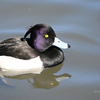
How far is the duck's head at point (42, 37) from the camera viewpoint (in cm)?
460

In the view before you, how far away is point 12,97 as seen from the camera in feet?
12.8

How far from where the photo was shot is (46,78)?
4.59 m

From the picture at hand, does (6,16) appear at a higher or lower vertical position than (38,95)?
higher

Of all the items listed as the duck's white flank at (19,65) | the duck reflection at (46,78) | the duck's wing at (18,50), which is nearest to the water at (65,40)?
the duck reflection at (46,78)

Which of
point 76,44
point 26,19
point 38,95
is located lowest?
point 38,95

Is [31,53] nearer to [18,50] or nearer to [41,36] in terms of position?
[18,50]

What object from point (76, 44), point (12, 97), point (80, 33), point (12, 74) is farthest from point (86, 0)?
point (12, 97)

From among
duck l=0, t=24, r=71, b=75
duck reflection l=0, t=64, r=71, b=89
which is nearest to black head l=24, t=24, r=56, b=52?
duck l=0, t=24, r=71, b=75

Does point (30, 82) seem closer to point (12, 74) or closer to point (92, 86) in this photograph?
point (12, 74)

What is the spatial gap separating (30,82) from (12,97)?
595 mm

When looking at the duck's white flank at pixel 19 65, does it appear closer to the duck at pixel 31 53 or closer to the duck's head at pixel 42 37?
the duck at pixel 31 53

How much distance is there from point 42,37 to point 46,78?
87 centimetres

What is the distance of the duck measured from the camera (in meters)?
4.56

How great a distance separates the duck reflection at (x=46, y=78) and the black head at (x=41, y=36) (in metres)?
0.51
